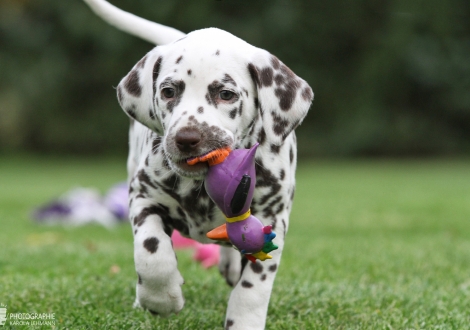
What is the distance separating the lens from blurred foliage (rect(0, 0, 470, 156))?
24.6 m

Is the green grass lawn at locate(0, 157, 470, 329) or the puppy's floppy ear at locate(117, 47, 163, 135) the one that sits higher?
the puppy's floppy ear at locate(117, 47, 163, 135)

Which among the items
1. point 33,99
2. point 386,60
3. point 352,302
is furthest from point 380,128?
point 352,302

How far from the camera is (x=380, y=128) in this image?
25031 millimetres

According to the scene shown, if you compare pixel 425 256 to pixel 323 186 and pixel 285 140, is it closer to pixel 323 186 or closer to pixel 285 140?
pixel 285 140

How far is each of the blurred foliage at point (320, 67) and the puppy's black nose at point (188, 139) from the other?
21294 mm

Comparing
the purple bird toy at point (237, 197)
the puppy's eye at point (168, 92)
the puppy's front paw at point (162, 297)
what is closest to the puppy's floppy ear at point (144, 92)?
the puppy's eye at point (168, 92)

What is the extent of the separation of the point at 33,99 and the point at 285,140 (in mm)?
23003

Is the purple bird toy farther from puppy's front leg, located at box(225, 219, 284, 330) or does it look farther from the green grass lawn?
the green grass lawn

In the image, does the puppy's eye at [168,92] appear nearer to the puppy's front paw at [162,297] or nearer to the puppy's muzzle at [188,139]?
the puppy's muzzle at [188,139]

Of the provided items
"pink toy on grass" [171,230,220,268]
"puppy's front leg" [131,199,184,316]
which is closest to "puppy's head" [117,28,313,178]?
"puppy's front leg" [131,199,184,316]

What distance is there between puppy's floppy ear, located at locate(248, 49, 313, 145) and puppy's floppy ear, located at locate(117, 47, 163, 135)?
0.49 meters

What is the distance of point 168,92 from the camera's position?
3229 mm

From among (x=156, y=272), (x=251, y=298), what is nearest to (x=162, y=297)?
(x=156, y=272)

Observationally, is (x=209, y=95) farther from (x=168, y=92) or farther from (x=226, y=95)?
(x=168, y=92)
